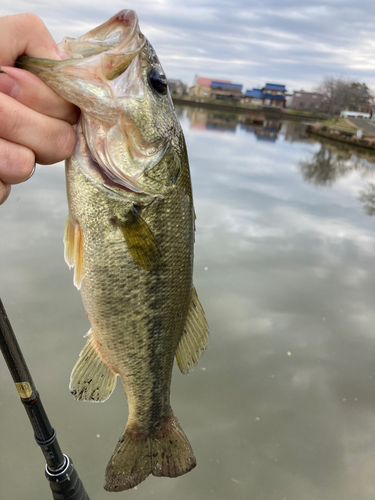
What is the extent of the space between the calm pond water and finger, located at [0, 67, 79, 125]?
217cm

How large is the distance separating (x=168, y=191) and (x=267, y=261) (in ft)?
13.7

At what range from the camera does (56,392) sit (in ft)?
8.85

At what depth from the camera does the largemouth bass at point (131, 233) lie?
998mm

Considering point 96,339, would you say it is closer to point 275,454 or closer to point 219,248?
point 275,454

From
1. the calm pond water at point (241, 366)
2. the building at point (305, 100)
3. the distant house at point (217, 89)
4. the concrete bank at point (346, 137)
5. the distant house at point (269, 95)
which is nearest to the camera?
the calm pond water at point (241, 366)

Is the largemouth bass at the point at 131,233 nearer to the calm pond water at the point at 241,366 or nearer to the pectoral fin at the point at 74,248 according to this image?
the pectoral fin at the point at 74,248

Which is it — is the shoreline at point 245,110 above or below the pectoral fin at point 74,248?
below

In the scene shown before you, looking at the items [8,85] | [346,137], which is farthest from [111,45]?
[346,137]

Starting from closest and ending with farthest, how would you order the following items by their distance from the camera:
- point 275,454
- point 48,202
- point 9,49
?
point 9,49 < point 275,454 < point 48,202

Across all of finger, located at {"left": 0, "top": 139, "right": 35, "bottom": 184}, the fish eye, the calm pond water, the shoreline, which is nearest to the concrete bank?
the calm pond water

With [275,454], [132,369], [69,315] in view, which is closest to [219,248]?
[69,315]

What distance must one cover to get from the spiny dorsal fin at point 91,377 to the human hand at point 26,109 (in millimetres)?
667

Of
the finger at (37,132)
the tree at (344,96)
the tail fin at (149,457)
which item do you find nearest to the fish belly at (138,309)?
the tail fin at (149,457)

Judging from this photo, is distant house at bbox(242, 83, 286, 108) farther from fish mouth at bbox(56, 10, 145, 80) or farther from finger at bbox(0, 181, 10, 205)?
finger at bbox(0, 181, 10, 205)
